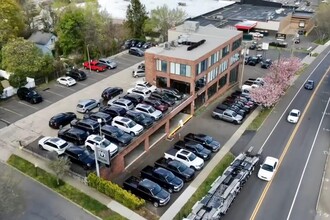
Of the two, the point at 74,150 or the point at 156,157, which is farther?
the point at 156,157

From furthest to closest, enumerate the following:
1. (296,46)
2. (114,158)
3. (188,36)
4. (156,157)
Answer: (296,46)
(188,36)
(156,157)
(114,158)

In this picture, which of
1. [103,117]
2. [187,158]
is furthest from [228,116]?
[103,117]

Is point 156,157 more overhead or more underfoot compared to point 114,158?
more underfoot

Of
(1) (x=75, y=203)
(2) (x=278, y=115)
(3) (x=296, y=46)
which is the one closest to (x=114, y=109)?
(1) (x=75, y=203)

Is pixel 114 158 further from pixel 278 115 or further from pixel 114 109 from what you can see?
pixel 278 115

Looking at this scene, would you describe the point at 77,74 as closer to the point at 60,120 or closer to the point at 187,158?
the point at 60,120
